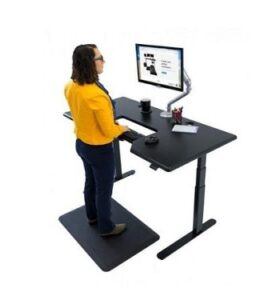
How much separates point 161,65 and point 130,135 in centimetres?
74

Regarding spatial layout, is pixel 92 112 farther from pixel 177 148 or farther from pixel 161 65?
pixel 161 65

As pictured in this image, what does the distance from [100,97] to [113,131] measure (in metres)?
0.25

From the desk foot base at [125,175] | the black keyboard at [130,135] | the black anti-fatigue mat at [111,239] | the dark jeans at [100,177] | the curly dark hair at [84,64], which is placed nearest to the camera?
the curly dark hair at [84,64]

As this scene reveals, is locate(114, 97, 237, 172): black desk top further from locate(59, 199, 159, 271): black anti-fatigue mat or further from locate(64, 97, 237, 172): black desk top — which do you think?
locate(59, 199, 159, 271): black anti-fatigue mat

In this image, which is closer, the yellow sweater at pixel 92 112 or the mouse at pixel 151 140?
the yellow sweater at pixel 92 112

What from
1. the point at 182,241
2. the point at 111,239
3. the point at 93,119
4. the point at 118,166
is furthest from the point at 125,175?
the point at 93,119

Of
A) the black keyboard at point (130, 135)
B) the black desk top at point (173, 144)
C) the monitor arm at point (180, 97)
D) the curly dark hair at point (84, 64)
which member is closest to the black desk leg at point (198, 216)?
the black desk top at point (173, 144)

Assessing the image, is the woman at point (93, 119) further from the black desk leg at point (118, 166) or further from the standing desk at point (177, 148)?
the black desk leg at point (118, 166)

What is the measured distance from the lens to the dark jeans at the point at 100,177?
6.95 ft

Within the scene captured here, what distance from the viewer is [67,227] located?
2672mm

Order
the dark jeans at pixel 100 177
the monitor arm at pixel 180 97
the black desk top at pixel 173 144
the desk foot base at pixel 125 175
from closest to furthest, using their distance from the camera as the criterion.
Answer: the black desk top at pixel 173 144 < the dark jeans at pixel 100 177 < the monitor arm at pixel 180 97 < the desk foot base at pixel 125 175

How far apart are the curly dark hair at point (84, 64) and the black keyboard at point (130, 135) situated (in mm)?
516

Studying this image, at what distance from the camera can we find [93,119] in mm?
1932

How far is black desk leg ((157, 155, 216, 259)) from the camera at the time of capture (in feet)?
7.55
